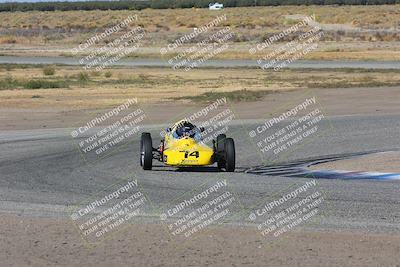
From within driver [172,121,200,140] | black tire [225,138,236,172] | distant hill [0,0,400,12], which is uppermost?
driver [172,121,200,140]

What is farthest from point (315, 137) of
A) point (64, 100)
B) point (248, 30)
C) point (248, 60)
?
point (248, 30)

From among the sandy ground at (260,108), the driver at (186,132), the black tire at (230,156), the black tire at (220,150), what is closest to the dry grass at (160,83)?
the sandy ground at (260,108)

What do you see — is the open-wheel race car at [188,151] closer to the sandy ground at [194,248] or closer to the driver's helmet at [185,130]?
the driver's helmet at [185,130]

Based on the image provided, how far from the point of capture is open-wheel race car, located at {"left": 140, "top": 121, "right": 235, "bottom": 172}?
709 inches

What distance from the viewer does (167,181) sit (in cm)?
1683

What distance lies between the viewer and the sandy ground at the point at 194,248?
34.6ft

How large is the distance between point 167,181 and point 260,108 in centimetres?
1820

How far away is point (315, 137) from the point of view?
82.6 feet

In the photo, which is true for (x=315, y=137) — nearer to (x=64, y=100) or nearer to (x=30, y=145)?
(x=30, y=145)

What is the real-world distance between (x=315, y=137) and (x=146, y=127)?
5326mm

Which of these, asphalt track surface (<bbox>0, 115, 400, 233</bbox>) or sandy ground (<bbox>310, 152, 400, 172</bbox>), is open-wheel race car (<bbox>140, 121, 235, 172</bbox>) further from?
sandy ground (<bbox>310, 152, 400, 172</bbox>)

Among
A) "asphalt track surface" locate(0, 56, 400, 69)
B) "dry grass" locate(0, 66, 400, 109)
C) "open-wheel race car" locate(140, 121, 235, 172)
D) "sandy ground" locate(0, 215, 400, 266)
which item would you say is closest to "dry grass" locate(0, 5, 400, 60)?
"asphalt track surface" locate(0, 56, 400, 69)

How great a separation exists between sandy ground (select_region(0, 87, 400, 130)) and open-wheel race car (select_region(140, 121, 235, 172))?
1125cm

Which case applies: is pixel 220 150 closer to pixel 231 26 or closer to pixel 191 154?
pixel 191 154
